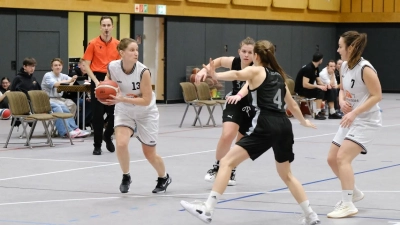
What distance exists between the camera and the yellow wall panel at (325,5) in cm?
3039

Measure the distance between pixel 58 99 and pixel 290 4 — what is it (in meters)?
15.4

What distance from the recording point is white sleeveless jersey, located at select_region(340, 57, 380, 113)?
24.6 ft

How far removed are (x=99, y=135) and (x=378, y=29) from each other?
21.5m

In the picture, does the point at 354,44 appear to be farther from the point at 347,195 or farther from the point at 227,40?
the point at 227,40

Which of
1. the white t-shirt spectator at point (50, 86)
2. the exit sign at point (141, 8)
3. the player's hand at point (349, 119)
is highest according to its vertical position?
the exit sign at point (141, 8)

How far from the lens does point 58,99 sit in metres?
15.4

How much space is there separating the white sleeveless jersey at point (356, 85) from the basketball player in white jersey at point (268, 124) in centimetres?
71

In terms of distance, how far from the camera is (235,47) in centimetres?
2770

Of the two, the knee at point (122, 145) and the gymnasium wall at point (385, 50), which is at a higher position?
the gymnasium wall at point (385, 50)

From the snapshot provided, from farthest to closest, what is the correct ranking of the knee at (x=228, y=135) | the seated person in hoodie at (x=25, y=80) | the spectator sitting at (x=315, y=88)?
the spectator sitting at (x=315, y=88), the seated person in hoodie at (x=25, y=80), the knee at (x=228, y=135)

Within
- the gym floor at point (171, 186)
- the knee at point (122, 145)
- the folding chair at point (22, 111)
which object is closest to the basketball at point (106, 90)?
the knee at point (122, 145)

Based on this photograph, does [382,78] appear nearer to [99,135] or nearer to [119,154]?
[99,135]

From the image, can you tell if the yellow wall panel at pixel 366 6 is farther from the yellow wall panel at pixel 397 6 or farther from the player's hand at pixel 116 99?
the player's hand at pixel 116 99

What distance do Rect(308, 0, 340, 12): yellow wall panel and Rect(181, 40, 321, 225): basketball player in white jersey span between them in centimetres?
2363
